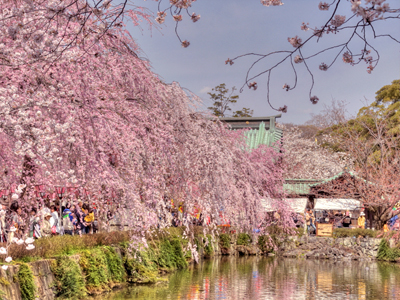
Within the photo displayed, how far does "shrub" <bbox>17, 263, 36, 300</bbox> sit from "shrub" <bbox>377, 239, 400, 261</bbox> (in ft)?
69.3

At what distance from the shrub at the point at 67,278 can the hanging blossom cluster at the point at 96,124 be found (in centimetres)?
177

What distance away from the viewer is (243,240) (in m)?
29.9

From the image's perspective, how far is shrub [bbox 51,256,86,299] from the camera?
12680 millimetres

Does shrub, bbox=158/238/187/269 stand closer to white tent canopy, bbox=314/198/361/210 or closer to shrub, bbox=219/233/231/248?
shrub, bbox=219/233/231/248

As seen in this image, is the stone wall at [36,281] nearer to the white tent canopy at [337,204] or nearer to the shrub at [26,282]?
the shrub at [26,282]

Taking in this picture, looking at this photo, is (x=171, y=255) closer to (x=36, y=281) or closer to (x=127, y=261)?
(x=127, y=261)

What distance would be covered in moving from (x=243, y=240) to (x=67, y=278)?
715 inches

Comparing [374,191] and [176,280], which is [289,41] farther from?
[374,191]

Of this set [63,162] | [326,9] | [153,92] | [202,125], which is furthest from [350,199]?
[326,9]

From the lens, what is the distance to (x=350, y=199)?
3169 cm

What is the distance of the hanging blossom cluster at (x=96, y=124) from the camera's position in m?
7.51

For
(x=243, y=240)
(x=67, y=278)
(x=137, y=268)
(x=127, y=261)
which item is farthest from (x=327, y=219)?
(x=67, y=278)

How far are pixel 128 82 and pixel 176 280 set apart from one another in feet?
29.2

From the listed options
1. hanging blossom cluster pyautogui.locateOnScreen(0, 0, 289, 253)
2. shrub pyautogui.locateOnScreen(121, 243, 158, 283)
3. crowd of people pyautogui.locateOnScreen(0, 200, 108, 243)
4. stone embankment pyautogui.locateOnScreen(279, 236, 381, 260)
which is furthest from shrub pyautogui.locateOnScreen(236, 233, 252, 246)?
hanging blossom cluster pyautogui.locateOnScreen(0, 0, 289, 253)
